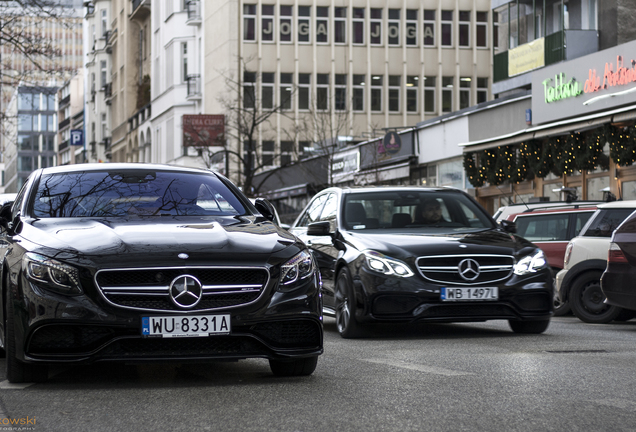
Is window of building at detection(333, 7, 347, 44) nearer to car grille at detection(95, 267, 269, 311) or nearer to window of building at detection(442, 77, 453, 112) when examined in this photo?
window of building at detection(442, 77, 453, 112)

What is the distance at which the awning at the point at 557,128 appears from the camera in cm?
2709

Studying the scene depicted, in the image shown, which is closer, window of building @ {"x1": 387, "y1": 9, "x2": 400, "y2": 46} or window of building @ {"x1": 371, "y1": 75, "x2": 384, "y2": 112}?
window of building @ {"x1": 371, "y1": 75, "x2": 384, "y2": 112}

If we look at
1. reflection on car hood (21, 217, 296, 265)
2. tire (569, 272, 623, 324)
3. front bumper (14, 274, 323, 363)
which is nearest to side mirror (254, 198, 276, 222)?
reflection on car hood (21, 217, 296, 265)

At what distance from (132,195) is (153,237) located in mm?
1163

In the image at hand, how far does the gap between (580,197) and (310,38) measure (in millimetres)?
36150

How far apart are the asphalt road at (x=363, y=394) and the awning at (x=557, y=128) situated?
1826cm

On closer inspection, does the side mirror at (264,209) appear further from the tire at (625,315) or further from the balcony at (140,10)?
the balcony at (140,10)

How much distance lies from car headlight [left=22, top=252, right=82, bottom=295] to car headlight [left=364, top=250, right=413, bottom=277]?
4.63m

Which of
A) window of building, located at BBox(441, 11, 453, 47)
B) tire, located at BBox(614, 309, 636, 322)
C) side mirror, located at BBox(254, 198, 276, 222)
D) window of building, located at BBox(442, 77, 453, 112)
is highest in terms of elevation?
window of building, located at BBox(441, 11, 453, 47)

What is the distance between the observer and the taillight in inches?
475

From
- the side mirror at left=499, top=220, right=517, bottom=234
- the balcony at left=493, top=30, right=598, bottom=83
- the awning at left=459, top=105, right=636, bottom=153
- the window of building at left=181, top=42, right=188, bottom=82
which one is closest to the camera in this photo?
the side mirror at left=499, top=220, right=517, bottom=234

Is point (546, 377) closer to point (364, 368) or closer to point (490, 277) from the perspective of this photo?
point (364, 368)

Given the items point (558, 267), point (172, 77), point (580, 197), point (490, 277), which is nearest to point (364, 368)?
point (490, 277)

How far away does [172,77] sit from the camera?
73562 millimetres
